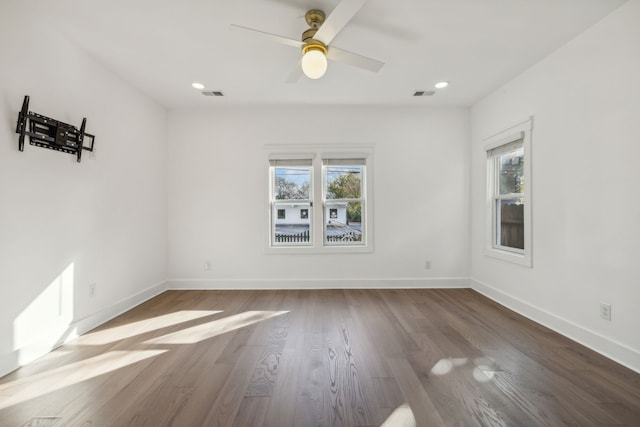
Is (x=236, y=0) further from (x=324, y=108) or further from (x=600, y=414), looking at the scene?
(x=600, y=414)

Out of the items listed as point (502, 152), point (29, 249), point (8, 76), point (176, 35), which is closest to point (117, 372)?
point (29, 249)

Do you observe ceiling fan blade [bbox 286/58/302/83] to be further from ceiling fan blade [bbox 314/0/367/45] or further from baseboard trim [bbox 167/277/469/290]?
baseboard trim [bbox 167/277/469/290]

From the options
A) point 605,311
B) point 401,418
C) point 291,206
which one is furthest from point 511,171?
point 401,418

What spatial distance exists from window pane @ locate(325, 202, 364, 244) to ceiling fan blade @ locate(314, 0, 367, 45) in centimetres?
252

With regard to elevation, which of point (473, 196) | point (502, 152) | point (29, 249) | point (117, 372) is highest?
point (502, 152)

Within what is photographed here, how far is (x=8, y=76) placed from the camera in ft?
6.43

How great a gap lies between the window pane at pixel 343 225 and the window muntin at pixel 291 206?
31 centimetres

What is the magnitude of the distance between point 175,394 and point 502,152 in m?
4.09

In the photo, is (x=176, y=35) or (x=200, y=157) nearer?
(x=176, y=35)

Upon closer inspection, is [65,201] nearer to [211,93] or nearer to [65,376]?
[65,376]

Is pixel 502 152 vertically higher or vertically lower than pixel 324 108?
lower

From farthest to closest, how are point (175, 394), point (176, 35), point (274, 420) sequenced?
1. point (176, 35)
2. point (175, 394)
3. point (274, 420)

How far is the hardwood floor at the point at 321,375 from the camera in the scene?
152cm

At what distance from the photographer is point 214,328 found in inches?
105
